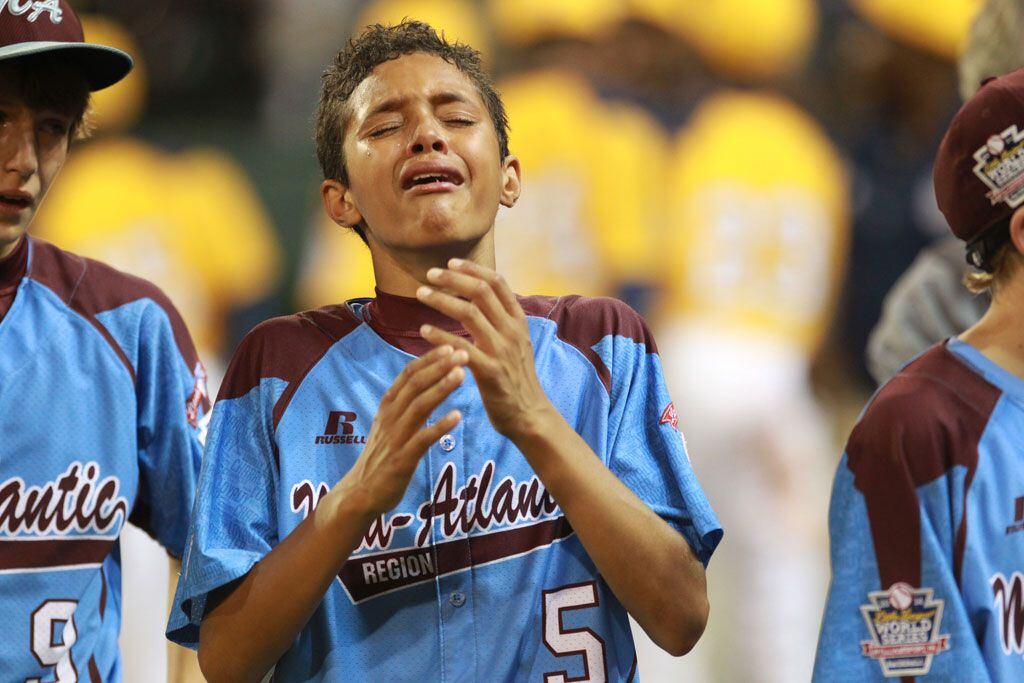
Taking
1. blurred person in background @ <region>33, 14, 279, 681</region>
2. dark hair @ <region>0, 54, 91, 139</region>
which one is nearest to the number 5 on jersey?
dark hair @ <region>0, 54, 91, 139</region>

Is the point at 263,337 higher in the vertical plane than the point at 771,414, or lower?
lower

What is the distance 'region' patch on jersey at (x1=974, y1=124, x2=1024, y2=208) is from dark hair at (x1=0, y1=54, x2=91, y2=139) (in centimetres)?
139

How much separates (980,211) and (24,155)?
1.41 m

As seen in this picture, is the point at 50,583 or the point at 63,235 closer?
the point at 50,583

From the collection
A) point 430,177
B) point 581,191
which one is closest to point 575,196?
point 581,191

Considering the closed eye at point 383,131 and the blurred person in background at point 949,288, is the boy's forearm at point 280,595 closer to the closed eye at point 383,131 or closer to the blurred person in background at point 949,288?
the closed eye at point 383,131

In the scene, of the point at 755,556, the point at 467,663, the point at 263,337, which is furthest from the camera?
the point at 755,556

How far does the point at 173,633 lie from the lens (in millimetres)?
2055

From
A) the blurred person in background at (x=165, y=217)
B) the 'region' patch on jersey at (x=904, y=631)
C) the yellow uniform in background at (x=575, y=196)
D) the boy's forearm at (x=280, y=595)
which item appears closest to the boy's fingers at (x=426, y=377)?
the boy's forearm at (x=280, y=595)

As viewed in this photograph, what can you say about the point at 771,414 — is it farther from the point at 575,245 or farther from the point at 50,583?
the point at 50,583

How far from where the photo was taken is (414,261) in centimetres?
217

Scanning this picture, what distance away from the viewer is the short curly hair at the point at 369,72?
2268mm

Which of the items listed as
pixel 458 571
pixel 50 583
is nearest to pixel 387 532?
pixel 458 571

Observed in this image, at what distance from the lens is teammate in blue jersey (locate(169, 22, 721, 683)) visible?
1893 mm
